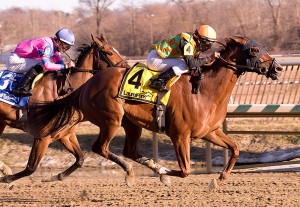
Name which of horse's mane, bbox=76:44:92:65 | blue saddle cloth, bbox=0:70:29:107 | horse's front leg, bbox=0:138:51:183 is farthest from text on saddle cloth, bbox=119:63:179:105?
horse's mane, bbox=76:44:92:65

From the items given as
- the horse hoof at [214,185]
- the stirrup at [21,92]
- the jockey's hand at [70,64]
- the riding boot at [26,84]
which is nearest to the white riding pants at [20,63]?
the riding boot at [26,84]

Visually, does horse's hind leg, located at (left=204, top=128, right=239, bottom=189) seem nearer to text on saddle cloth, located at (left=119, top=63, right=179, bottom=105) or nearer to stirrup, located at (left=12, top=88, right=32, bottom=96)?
text on saddle cloth, located at (left=119, top=63, right=179, bottom=105)

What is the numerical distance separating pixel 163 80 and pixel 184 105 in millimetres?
313

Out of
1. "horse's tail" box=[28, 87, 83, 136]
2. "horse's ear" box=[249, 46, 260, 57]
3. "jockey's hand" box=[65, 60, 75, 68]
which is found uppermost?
"horse's ear" box=[249, 46, 260, 57]

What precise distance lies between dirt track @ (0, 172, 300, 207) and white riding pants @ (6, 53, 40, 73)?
4.47ft

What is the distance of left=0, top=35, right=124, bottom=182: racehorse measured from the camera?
6.47 meters

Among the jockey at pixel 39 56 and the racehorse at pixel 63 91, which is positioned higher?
the jockey at pixel 39 56

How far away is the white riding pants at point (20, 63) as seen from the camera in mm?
6992

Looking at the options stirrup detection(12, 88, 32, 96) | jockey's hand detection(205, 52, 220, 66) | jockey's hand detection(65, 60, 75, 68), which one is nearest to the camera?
jockey's hand detection(205, 52, 220, 66)

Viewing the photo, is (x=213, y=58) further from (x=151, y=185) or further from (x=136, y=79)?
(x=151, y=185)

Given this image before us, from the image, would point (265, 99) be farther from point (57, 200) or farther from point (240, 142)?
point (57, 200)

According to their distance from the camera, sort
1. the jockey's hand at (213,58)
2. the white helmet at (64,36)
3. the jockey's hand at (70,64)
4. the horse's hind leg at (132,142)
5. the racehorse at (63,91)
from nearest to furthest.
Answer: the jockey's hand at (213,58) < the racehorse at (63,91) < the horse's hind leg at (132,142) < the white helmet at (64,36) < the jockey's hand at (70,64)

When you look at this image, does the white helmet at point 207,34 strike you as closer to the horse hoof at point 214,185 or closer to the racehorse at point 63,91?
the horse hoof at point 214,185

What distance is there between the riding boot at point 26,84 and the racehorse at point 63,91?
9 cm
